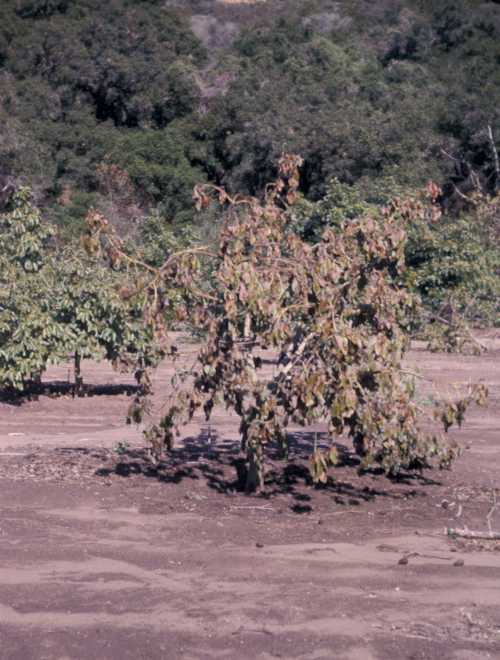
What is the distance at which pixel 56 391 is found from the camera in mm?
13281

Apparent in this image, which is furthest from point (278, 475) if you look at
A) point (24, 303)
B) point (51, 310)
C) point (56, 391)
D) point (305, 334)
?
point (56, 391)

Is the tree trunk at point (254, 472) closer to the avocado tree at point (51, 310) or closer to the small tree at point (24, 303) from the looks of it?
the avocado tree at point (51, 310)

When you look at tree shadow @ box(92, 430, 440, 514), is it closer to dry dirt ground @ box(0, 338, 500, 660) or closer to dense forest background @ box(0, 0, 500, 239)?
dry dirt ground @ box(0, 338, 500, 660)

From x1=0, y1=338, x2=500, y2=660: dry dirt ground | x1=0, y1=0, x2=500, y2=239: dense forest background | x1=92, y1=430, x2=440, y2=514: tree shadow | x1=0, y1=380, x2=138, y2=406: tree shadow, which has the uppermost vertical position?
x1=0, y1=0, x2=500, y2=239: dense forest background

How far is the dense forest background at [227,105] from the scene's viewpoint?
3117 cm

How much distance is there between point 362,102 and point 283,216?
2831 centimetres

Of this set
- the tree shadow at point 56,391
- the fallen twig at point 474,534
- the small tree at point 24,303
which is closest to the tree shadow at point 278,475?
the fallen twig at point 474,534

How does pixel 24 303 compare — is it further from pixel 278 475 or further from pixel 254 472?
pixel 254 472

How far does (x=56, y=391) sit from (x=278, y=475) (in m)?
5.71

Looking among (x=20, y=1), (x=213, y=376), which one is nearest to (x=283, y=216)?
(x=213, y=376)

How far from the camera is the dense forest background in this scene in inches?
1227

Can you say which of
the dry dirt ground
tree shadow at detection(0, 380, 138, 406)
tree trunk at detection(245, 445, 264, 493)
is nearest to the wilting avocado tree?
tree trunk at detection(245, 445, 264, 493)

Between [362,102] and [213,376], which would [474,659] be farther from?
[362,102]

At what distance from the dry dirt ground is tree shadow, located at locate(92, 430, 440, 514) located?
0.08 ft
